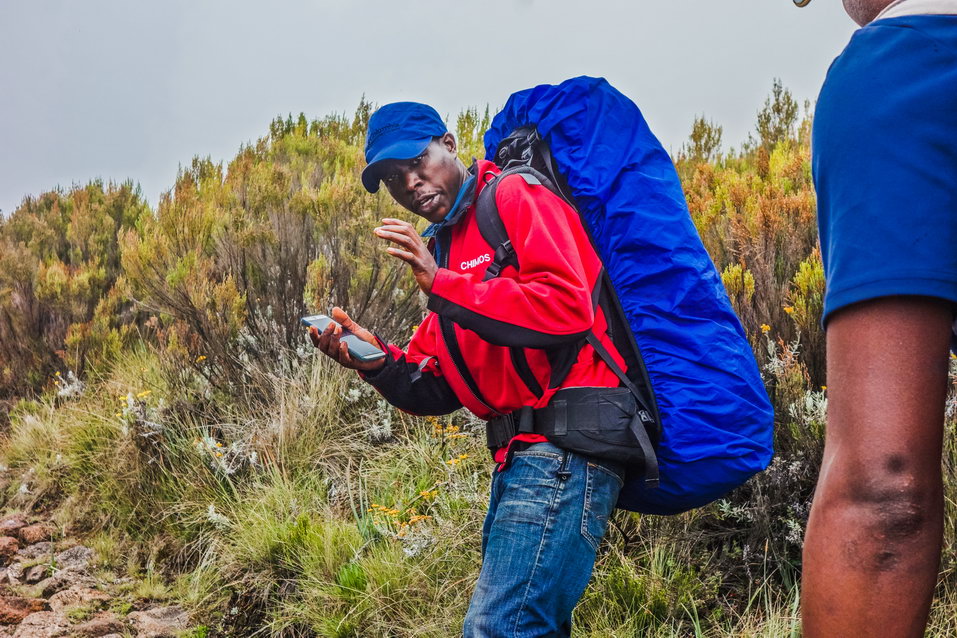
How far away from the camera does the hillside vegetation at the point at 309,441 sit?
3730 mm

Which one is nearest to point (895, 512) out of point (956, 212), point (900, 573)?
point (900, 573)

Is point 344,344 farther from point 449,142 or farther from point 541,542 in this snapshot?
point 541,542

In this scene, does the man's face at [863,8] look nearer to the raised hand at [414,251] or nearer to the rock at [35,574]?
the raised hand at [414,251]

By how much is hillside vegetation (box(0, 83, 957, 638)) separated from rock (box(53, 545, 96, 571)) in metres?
0.14

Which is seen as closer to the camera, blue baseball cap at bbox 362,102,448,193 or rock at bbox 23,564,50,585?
blue baseball cap at bbox 362,102,448,193

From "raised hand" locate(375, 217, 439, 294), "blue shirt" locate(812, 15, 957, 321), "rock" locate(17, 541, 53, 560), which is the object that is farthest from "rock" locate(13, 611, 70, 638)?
"blue shirt" locate(812, 15, 957, 321)

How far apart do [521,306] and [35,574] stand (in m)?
4.33

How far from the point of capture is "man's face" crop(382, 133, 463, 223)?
9.30 ft

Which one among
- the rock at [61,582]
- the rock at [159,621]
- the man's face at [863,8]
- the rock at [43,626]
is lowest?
the rock at [159,621]

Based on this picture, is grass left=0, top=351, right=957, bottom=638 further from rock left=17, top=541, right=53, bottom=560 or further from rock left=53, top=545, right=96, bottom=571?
rock left=17, top=541, right=53, bottom=560

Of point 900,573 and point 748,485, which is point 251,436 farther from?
point 900,573

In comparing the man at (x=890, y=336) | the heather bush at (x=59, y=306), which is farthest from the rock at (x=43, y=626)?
the man at (x=890, y=336)

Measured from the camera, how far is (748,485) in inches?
151

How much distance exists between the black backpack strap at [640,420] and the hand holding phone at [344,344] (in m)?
0.76
